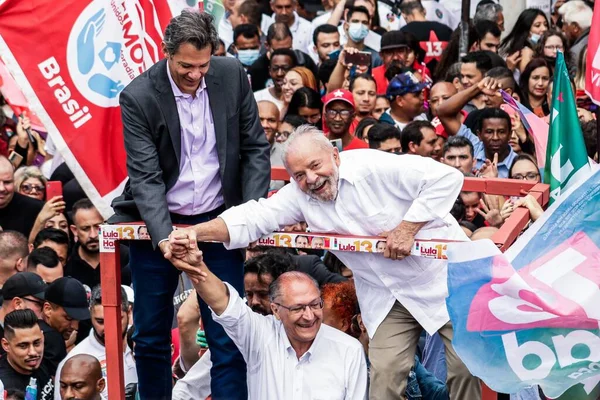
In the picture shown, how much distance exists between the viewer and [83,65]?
8078 mm

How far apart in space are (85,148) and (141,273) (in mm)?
1375

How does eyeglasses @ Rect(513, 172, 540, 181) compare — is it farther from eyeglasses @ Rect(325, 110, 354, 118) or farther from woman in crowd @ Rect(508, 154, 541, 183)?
eyeglasses @ Rect(325, 110, 354, 118)

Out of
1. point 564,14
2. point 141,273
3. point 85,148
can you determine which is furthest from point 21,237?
point 564,14

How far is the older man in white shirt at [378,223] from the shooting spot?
642 centimetres

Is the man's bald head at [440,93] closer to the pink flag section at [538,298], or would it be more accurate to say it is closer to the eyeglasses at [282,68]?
the eyeglasses at [282,68]

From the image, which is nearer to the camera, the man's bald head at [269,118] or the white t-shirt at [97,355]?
the white t-shirt at [97,355]

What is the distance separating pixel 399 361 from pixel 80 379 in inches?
94.3

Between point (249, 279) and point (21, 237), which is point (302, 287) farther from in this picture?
point (21, 237)

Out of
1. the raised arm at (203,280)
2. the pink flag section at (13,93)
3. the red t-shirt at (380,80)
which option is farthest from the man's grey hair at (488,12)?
the raised arm at (203,280)

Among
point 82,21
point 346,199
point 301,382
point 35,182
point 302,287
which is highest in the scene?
point 82,21

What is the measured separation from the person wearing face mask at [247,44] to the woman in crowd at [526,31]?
9.25 ft

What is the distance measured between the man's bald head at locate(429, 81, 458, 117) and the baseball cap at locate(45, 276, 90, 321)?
3.94 m

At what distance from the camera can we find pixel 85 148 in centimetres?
788

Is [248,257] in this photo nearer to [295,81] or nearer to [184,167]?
[184,167]
